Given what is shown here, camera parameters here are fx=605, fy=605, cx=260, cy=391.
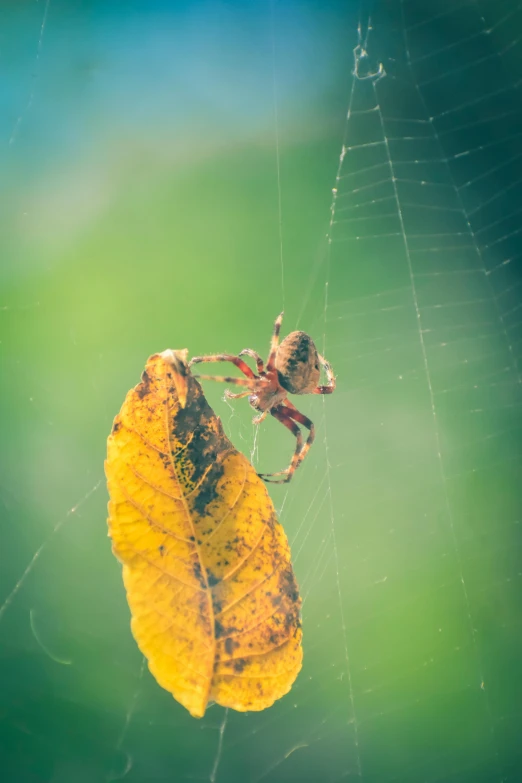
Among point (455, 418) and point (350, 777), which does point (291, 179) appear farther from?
point (350, 777)

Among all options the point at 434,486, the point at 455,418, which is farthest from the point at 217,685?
the point at 455,418

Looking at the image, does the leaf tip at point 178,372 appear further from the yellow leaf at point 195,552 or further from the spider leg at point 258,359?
the spider leg at point 258,359

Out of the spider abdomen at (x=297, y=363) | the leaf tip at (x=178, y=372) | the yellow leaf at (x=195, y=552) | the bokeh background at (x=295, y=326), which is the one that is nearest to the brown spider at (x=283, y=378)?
the spider abdomen at (x=297, y=363)

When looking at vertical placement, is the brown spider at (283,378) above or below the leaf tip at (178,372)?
below

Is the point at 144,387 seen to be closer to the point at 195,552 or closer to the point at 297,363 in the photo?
the point at 195,552

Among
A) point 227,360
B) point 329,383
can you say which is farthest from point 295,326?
point 227,360
